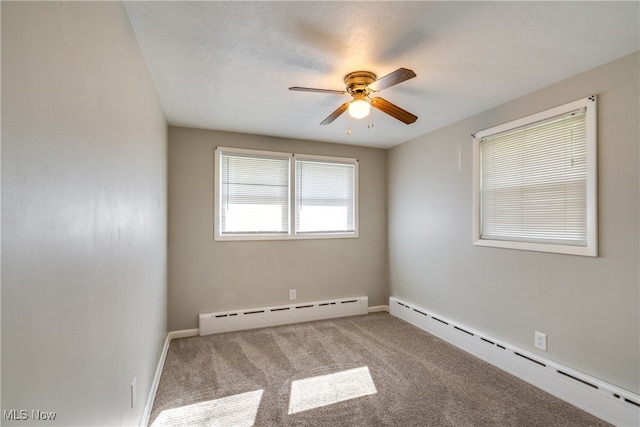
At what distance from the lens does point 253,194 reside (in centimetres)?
382

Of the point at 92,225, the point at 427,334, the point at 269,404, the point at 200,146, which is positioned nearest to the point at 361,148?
the point at 200,146

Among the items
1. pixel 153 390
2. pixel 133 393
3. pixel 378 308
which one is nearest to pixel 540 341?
pixel 378 308

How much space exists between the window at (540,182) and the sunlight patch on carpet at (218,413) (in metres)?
2.56

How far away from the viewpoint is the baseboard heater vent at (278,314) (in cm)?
351

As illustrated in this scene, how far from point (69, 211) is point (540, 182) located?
122 inches

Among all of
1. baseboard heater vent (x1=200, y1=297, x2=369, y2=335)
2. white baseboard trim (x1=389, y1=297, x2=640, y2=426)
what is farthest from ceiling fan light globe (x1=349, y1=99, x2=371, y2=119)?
baseboard heater vent (x1=200, y1=297, x2=369, y2=335)

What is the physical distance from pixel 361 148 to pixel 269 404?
11.2 feet

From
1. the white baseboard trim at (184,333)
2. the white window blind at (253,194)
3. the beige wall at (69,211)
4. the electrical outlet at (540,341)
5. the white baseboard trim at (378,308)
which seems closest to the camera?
the beige wall at (69,211)

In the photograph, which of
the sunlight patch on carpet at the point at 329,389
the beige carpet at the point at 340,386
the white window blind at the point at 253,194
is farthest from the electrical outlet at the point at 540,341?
the white window blind at the point at 253,194

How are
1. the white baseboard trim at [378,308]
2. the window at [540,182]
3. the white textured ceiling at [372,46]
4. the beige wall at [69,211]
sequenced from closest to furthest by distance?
the beige wall at [69,211], the white textured ceiling at [372,46], the window at [540,182], the white baseboard trim at [378,308]

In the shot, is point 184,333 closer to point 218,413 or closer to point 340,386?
point 218,413

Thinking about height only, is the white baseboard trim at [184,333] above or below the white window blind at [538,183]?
below

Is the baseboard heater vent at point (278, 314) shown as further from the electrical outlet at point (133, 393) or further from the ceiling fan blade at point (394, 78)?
the ceiling fan blade at point (394, 78)

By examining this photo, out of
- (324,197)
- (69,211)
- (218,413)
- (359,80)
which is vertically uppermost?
(359,80)
